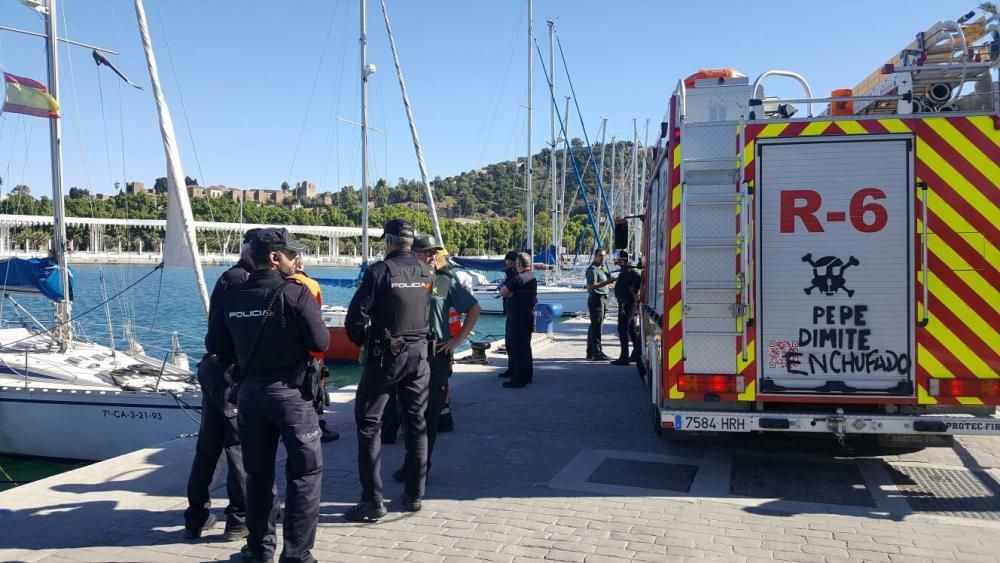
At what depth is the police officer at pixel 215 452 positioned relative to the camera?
14.7 feet

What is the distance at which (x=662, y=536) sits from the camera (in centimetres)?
467

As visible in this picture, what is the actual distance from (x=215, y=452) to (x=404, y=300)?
149 cm

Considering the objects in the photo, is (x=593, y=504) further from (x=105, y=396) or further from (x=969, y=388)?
(x=105, y=396)

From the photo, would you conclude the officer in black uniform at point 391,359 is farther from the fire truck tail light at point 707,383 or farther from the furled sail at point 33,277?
the furled sail at point 33,277

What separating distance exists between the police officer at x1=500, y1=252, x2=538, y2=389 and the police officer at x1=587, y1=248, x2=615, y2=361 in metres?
2.38

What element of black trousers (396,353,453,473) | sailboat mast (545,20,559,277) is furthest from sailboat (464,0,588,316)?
black trousers (396,353,453,473)

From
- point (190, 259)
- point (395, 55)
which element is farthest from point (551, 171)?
point (190, 259)

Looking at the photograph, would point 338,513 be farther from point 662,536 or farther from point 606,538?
point 662,536

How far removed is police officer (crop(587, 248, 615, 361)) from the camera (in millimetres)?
12398

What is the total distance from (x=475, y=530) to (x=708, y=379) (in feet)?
6.82

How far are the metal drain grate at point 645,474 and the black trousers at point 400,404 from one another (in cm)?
151

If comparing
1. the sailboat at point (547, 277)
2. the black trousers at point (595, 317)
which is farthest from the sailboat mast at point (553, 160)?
the black trousers at point (595, 317)

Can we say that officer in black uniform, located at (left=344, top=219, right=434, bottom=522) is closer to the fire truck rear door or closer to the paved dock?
the paved dock

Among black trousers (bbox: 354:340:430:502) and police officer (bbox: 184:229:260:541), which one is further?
black trousers (bbox: 354:340:430:502)
